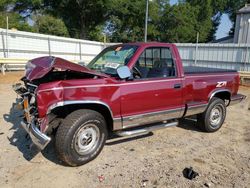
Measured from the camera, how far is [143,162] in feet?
14.3

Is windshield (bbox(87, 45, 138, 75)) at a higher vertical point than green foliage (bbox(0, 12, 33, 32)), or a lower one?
lower

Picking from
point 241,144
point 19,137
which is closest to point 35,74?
point 19,137

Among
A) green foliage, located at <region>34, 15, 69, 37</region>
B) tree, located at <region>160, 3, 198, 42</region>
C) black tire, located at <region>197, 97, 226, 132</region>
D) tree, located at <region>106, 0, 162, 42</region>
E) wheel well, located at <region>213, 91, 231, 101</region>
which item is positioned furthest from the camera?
tree, located at <region>160, 3, 198, 42</region>

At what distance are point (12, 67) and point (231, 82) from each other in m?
12.7

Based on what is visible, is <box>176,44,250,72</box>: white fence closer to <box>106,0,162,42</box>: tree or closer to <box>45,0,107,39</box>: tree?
<box>106,0,162,42</box>: tree

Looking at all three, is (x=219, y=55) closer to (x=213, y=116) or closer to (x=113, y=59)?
(x=213, y=116)

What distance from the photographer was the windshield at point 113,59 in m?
4.70

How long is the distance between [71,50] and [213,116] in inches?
570

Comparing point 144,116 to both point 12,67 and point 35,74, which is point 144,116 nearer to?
point 35,74

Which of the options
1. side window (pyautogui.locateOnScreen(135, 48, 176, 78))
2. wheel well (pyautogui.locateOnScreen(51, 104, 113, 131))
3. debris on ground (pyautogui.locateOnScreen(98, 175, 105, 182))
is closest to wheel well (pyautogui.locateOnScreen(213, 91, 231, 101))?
side window (pyautogui.locateOnScreen(135, 48, 176, 78))

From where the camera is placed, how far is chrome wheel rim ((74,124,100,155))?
408cm

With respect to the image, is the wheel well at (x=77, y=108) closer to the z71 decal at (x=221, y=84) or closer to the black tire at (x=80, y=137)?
the black tire at (x=80, y=137)

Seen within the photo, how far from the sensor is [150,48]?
4.98 meters

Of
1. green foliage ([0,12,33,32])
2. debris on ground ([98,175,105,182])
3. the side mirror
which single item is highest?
green foliage ([0,12,33,32])
